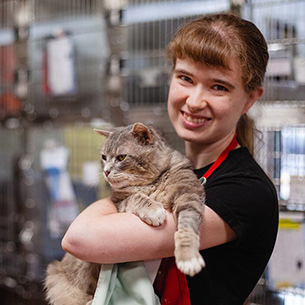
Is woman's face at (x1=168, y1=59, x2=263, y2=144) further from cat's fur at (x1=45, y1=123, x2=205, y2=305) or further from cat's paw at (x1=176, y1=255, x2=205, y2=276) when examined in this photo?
cat's paw at (x1=176, y1=255, x2=205, y2=276)

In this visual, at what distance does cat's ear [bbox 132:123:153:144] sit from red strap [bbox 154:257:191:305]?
0.34 m

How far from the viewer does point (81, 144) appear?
8.33ft

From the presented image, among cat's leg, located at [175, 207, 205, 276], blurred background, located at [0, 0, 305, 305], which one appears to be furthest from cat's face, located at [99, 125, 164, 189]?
blurred background, located at [0, 0, 305, 305]

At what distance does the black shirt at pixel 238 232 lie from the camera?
3.52 feet

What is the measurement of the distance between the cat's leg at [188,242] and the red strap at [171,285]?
0.52 ft

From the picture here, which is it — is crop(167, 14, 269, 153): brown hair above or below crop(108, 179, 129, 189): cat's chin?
above

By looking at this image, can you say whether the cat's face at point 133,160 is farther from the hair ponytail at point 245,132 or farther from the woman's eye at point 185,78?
the hair ponytail at point 245,132

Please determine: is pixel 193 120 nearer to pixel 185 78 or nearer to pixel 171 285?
pixel 185 78

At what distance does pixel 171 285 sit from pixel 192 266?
9.8 inches

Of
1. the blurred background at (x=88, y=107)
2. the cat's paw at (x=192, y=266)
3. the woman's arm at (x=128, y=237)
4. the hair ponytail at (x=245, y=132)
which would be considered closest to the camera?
the cat's paw at (x=192, y=266)

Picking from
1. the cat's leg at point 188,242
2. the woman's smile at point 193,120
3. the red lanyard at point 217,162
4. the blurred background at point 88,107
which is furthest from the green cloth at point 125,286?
the blurred background at point 88,107

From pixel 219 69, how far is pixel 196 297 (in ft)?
1.95

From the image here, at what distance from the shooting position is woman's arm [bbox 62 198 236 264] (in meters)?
1.03

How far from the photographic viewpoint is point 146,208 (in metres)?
1.08
